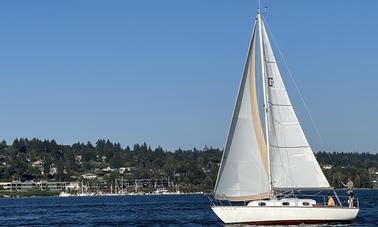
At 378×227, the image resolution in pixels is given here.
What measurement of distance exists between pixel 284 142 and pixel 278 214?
4694 mm

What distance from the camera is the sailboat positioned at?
167ft

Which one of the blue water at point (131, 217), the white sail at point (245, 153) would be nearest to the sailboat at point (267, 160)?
the white sail at point (245, 153)

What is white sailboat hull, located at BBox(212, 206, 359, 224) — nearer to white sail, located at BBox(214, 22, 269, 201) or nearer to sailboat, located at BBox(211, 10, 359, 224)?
sailboat, located at BBox(211, 10, 359, 224)

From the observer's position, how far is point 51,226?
64.5 m

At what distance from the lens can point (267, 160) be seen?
170 feet

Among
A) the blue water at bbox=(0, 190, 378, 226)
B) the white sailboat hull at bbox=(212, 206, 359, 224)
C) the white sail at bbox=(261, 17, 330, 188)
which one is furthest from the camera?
the blue water at bbox=(0, 190, 378, 226)

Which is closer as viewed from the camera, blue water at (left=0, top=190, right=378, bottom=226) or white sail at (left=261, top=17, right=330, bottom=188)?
white sail at (left=261, top=17, right=330, bottom=188)

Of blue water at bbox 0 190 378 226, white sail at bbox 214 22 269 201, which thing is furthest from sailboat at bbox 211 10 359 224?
blue water at bbox 0 190 378 226

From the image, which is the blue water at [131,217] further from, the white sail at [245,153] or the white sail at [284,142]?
the white sail at [245,153]

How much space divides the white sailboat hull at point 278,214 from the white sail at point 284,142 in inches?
68.8

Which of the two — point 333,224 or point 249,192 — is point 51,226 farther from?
point 333,224

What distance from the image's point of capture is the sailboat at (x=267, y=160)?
50.9 m

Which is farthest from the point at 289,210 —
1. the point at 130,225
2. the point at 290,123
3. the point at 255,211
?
the point at 130,225

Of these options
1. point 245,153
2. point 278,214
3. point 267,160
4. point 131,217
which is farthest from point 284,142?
point 131,217
